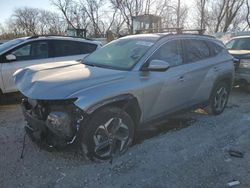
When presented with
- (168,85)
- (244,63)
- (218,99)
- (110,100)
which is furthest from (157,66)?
(244,63)

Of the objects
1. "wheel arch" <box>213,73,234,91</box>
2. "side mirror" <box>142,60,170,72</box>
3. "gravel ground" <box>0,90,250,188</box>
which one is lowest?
"gravel ground" <box>0,90,250,188</box>

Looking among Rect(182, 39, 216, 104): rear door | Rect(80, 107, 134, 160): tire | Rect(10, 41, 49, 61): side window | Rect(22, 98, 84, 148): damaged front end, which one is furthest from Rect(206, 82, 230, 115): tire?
Rect(10, 41, 49, 61): side window

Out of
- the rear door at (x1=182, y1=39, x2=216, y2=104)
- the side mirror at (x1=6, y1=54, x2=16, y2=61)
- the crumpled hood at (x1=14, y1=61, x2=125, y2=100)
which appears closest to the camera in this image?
the crumpled hood at (x1=14, y1=61, x2=125, y2=100)

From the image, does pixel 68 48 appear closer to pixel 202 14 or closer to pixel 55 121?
pixel 55 121

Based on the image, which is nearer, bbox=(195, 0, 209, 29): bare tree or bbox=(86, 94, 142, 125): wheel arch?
bbox=(86, 94, 142, 125): wheel arch

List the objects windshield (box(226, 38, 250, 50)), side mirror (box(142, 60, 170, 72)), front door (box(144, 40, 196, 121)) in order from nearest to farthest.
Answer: side mirror (box(142, 60, 170, 72)) < front door (box(144, 40, 196, 121)) < windshield (box(226, 38, 250, 50))

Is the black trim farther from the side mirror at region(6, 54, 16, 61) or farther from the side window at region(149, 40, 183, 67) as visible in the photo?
the side mirror at region(6, 54, 16, 61)

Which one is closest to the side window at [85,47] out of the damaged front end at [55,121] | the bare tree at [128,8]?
the damaged front end at [55,121]

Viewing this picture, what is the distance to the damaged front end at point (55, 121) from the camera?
3658 millimetres

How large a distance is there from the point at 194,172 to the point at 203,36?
9.95 ft

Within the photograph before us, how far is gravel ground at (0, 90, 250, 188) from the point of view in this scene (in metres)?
3.62

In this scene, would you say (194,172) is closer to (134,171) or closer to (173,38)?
(134,171)

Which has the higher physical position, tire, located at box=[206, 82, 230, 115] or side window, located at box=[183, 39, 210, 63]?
side window, located at box=[183, 39, 210, 63]

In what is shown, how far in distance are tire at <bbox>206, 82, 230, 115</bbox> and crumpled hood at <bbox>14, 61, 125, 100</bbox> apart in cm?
264
